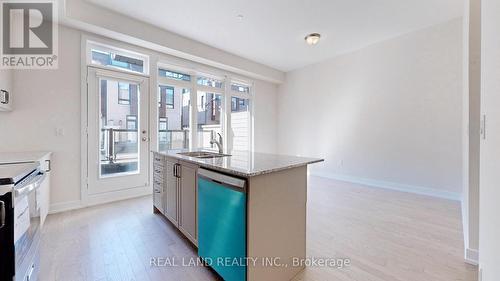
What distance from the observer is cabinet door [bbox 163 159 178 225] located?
243cm

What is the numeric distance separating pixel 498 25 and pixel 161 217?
3.37m

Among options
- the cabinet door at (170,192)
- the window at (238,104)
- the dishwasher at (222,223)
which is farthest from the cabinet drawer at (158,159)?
the window at (238,104)

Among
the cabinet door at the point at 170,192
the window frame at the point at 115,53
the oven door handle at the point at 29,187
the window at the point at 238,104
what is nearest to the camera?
the oven door handle at the point at 29,187

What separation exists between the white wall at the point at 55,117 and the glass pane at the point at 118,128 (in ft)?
1.11

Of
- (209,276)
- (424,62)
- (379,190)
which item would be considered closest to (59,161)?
(209,276)

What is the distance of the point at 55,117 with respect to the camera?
10.3 ft

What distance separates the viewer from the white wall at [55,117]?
2879mm

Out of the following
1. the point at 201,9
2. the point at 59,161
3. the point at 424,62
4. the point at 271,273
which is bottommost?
the point at 271,273

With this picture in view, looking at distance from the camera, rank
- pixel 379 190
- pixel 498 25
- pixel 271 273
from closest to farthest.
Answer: pixel 498 25
pixel 271 273
pixel 379 190

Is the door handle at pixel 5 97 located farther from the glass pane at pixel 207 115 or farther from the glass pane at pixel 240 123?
the glass pane at pixel 240 123

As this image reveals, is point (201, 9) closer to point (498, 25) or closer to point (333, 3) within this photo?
point (333, 3)

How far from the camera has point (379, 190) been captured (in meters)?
4.25

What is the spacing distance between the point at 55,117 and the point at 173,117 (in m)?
1.91

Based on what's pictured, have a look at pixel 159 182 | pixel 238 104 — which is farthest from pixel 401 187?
pixel 159 182
